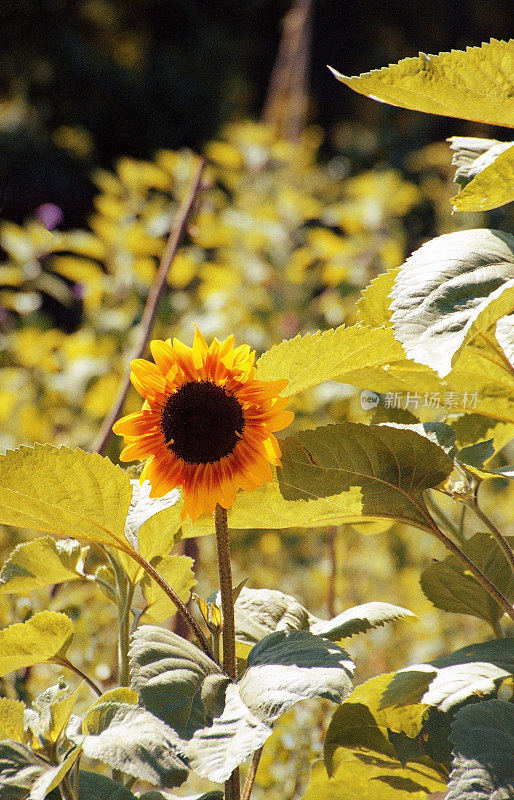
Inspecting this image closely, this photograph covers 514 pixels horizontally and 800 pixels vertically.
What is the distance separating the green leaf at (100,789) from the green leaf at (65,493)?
10 cm

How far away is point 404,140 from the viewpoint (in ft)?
16.4

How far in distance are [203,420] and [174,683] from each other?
110 millimetres

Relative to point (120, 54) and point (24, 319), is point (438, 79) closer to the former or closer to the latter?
point (24, 319)

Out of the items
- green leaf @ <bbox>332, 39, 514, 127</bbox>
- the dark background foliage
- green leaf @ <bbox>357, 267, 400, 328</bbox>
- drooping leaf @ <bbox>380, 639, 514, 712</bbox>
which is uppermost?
the dark background foliage

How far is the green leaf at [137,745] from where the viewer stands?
24 centimetres

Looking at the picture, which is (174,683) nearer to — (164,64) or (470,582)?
(470,582)

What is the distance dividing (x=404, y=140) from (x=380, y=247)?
154 inches

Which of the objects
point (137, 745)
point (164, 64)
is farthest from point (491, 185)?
point (164, 64)

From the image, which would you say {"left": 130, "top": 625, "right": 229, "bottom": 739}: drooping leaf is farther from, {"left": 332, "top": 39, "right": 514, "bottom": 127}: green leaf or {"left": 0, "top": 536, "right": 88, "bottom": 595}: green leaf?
{"left": 332, "top": 39, "right": 514, "bottom": 127}: green leaf

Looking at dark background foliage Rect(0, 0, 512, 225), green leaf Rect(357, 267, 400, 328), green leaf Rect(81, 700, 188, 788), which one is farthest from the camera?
dark background foliage Rect(0, 0, 512, 225)

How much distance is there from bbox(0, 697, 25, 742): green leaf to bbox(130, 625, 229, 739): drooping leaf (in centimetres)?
6

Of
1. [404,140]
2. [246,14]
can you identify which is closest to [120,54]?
[246,14]

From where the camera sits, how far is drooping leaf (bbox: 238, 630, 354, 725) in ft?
0.81

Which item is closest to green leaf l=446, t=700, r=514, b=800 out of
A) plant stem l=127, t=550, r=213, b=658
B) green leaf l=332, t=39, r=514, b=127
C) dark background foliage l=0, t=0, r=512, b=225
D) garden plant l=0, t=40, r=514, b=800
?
garden plant l=0, t=40, r=514, b=800
